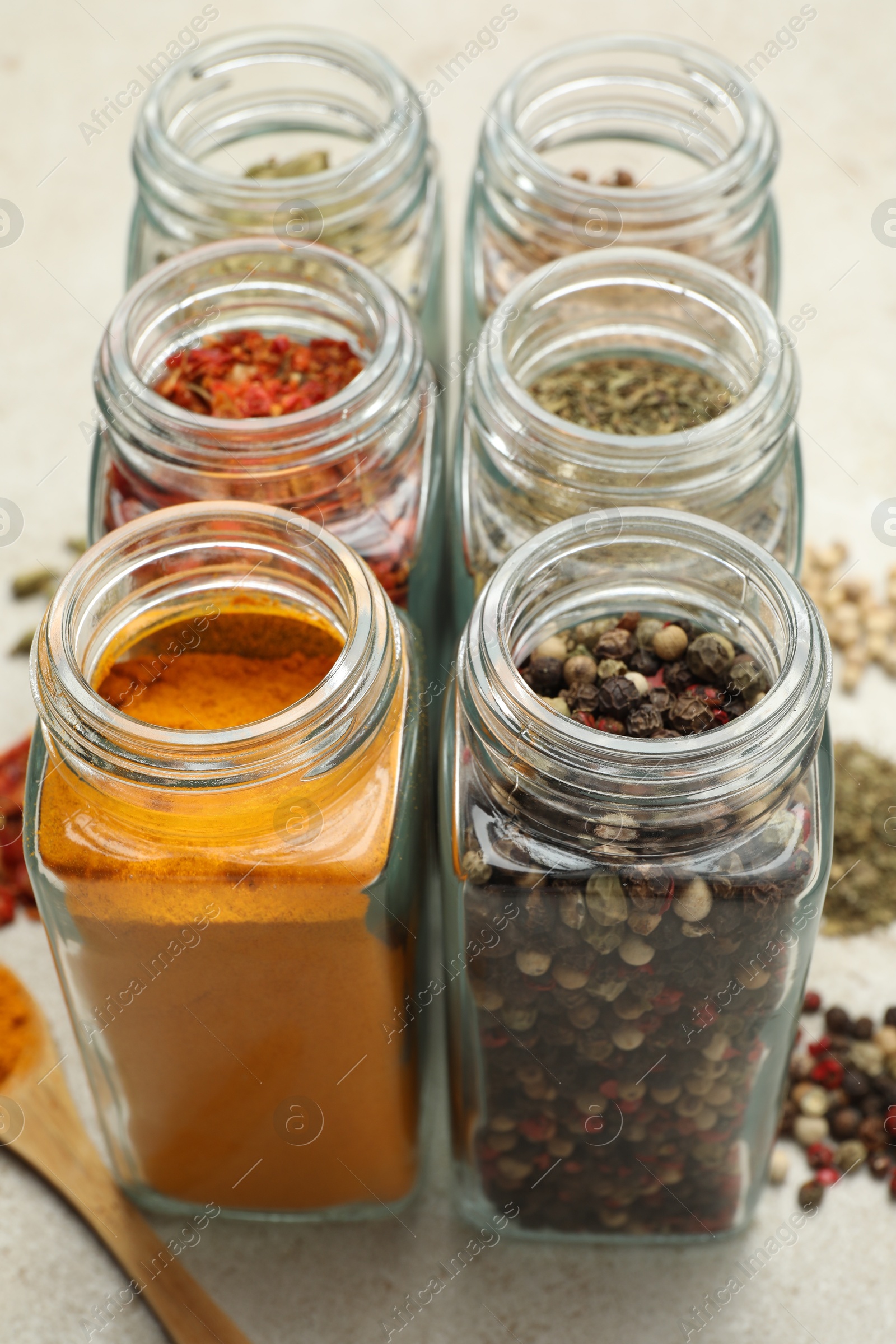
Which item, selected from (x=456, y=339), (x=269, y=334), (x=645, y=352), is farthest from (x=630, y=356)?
(x=456, y=339)

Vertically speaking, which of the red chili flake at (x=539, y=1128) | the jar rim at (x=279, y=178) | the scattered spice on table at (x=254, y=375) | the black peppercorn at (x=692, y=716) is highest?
the jar rim at (x=279, y=178)

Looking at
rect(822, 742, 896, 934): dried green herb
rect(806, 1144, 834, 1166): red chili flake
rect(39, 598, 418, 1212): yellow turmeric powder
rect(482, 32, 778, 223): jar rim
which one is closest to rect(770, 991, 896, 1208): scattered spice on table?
rect(806, 1144, 834, 1166): red chili flake

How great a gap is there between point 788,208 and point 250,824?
2308 millimetres

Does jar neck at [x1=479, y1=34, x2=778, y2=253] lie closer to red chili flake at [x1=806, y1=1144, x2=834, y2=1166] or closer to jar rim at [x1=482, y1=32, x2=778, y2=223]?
jar rim at [x1=482, y1=32, x2=778, y2=223]

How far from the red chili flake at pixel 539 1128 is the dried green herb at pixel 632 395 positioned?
78 centimetres

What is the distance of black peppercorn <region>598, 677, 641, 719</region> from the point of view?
125 centimetres

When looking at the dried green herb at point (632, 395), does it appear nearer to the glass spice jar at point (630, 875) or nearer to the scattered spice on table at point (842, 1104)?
the glass spice jar at point (630, 875)

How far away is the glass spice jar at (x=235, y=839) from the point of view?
3.92ft

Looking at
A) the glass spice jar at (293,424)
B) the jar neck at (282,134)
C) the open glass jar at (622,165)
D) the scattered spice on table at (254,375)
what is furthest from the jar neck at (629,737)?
the jar neck at (282,134)

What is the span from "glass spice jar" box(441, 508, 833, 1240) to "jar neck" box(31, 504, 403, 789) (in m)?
0.12

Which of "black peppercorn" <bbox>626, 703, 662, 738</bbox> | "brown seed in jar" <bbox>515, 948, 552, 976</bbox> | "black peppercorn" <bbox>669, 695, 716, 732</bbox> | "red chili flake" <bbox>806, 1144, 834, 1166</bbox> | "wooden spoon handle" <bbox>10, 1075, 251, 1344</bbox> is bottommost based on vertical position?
"red chili flake" <bbox>806, 1144, 834, 1166</bbox>

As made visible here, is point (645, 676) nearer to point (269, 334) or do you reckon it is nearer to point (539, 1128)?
point (539, 1128)

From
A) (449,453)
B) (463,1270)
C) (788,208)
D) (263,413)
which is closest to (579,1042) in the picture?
(463,1270)

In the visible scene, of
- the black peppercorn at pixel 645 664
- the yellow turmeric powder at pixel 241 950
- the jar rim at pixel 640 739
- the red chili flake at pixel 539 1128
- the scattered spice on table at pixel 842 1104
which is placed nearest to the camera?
the jar rim at pixel 640 739
